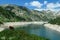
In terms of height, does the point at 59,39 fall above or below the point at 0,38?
below

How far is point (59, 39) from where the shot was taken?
288ft

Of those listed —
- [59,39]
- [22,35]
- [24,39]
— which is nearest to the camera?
[24,39]

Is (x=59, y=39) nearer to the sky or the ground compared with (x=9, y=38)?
nearer to the ground

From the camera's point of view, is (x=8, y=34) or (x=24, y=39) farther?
(x=8, y=34)

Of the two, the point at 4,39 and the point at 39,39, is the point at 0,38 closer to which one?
the point at 4,39

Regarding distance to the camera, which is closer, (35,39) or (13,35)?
(35,39)

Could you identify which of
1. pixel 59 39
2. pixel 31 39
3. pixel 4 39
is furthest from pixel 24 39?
pixel 59 39

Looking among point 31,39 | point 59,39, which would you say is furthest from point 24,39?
point 59,39

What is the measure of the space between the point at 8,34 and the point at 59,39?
1560 inches

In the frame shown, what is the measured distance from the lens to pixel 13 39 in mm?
48656

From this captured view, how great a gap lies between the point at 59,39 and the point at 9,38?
42858 mm

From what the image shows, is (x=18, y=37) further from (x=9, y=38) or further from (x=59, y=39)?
(x=59, y=39)

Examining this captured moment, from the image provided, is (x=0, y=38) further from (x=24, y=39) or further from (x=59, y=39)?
(x=59, y=39)

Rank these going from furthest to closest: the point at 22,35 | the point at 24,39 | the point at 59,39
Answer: the point at 59,39
the point at 22,35
the point at 24,39
